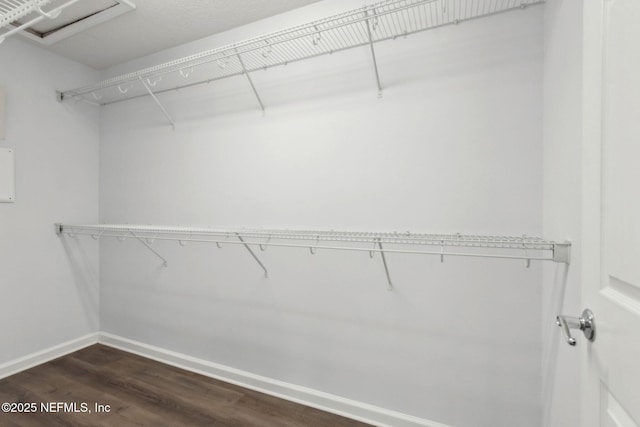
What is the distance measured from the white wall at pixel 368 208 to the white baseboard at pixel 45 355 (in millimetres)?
672

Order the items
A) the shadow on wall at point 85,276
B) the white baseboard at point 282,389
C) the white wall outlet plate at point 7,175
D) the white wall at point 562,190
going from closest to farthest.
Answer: the white wall at point 562,190, the white baseboard at point 282,389, the white wall outlet plate at point 7,175, the shadow on wall at point 85,276

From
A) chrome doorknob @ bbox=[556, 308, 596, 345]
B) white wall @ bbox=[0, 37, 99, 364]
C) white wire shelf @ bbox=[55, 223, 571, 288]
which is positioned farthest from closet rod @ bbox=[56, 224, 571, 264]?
white wall @ bbox=[0, 37, 99, 364]

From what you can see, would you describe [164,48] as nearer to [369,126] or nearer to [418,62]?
[369,126]

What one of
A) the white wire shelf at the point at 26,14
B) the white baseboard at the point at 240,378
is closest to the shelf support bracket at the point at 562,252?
the white baseboard at the point at 240,378

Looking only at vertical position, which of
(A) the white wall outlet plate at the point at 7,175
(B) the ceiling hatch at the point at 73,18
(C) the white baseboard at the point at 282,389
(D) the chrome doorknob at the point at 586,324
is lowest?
(C) the white baseboard at the point at 282,389

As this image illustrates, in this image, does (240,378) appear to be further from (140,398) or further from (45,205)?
(45,205)

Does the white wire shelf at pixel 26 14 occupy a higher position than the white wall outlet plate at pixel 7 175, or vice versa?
the white wire shelf at pixel 26 14

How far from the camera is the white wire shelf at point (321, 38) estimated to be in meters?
1.33

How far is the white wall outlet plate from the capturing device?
199 cm

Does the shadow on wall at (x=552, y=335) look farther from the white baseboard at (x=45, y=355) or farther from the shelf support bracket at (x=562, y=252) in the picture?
the white baseboard at (x=45, y=355)

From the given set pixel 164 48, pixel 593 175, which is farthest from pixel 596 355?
pixel 164 48

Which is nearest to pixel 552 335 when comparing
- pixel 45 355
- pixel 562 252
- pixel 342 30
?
pixel 562 252

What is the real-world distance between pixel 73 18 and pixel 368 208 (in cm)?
218

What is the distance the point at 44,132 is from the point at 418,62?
2660 millimetres
